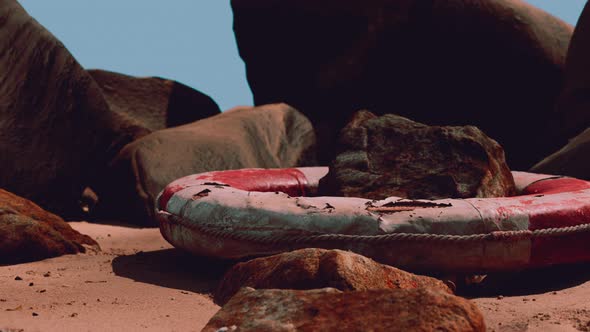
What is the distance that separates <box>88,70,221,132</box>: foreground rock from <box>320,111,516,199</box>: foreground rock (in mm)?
4660

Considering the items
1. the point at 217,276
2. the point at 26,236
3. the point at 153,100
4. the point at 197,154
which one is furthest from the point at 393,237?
the point at 153,100

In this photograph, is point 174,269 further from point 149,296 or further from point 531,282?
point 531,282

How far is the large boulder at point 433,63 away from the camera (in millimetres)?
9578

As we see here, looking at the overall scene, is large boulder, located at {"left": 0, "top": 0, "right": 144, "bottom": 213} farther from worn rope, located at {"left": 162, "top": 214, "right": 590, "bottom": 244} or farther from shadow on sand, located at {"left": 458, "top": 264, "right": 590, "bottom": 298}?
shadow on sand, located at {"left": 458, "top": 264, "right": 590, "bottom": 298}

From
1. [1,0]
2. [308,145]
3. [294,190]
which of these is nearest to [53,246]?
[294,190]

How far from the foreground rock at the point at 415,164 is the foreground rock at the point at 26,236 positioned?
1.76 meters

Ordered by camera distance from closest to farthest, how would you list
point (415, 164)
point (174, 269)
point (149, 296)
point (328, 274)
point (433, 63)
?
1. point (328, 274)
2. point (149, 296)
3. point (174, 269)
4. point (415, 164)
5. point (433, 63)

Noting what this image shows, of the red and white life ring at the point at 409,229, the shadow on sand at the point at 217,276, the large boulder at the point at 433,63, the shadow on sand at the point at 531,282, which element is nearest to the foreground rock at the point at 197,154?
the large boulder at the point at 433,63

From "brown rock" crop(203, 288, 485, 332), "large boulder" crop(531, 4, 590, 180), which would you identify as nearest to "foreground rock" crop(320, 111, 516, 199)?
"brown rock" crop(203, 288, 485, 332)

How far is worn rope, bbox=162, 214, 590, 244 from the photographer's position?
12.3 ft

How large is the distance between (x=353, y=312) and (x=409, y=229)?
1.46 metres

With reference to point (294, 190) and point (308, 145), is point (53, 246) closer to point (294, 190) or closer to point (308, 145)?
point (294, 190)

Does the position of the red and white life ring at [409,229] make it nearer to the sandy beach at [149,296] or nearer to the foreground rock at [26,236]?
the sandy beach at [149,296]

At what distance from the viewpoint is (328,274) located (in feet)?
9.57
